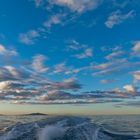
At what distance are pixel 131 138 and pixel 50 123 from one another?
15.0 m

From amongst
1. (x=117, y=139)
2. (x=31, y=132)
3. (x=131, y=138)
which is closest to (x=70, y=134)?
(x=31, y=132)

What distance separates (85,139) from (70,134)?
2.37 meters

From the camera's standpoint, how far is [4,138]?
46969 millimetres

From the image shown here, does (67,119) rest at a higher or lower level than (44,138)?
higher

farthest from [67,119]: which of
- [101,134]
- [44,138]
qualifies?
[44,138]

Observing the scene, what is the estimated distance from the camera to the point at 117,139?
170ft

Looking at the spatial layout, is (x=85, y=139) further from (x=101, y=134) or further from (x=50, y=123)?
(x=50, y=123)

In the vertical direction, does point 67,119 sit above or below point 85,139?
above

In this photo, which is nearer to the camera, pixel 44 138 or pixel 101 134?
pixel 44 138

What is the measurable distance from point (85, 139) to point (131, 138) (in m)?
14.5

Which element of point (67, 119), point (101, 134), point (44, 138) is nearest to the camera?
point (44, 138)

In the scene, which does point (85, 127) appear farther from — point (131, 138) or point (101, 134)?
point (131, 138)

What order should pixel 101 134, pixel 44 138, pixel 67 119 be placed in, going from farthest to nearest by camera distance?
1. pixel 67 119
2. pixel 101 134
3. pixel 44 138

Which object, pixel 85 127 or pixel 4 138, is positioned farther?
pixel 85 127
